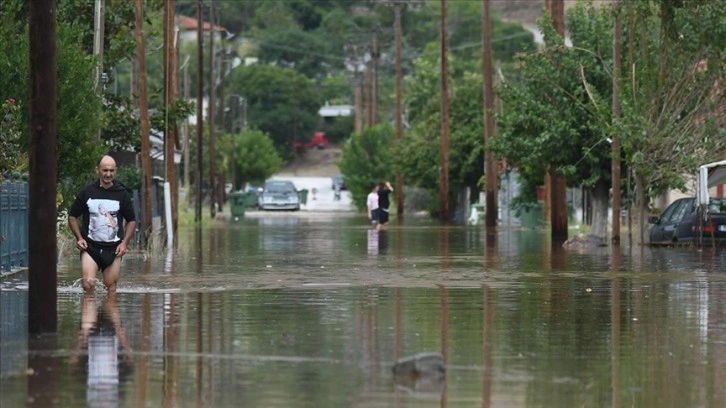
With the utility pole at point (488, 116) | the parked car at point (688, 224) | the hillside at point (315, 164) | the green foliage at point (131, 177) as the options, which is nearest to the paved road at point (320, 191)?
the hillside at point (315, 164)

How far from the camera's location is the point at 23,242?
25.1 meters

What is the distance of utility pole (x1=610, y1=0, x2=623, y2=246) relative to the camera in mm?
37062

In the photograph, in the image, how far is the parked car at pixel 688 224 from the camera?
119ft

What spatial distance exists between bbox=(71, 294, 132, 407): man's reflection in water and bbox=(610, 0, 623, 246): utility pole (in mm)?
21288

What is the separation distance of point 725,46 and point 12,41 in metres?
15.6

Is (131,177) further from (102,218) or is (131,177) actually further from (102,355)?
(102,355)

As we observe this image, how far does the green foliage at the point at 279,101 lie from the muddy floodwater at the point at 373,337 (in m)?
112

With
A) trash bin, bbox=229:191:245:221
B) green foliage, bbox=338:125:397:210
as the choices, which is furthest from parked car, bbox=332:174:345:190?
trash bin, bbox=229:191:245:221

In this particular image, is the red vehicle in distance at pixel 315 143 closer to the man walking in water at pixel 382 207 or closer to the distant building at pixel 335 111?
the distant building at pixel 335 111

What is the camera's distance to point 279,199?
285ft

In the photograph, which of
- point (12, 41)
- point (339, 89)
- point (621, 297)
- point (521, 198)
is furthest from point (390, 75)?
point (621, 297)

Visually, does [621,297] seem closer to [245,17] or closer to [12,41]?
[12,41]

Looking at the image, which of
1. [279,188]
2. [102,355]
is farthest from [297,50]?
[102,355]

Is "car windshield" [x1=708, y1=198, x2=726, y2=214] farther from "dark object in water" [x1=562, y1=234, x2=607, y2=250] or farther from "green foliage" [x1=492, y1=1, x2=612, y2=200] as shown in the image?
"green foliage" [x1=492, y1=1, x2=612, y2=200]
